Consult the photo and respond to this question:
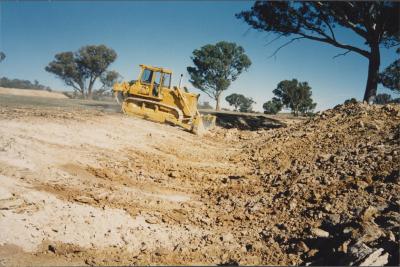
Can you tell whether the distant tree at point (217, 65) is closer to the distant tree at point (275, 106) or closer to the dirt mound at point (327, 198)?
the distant tree at point (275, 106)

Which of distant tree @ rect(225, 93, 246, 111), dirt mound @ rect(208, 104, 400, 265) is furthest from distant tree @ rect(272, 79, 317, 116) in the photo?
dirt mound @ rect(208, 104, 400, 265)

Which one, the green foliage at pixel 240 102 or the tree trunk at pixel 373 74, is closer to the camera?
the tree trunk at pixel 373 74

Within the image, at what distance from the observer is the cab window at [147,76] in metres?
15.1

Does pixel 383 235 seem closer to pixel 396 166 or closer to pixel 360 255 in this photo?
pixel 360 255

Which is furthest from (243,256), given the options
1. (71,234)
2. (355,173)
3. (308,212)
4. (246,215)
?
(355,173)

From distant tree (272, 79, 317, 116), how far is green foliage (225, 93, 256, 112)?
69.4 ft

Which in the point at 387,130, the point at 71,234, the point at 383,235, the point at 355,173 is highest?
the point at 387,130

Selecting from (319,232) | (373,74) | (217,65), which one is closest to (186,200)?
(319,232)

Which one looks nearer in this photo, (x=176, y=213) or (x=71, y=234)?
(x=71, y=234)

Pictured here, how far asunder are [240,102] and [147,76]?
5751 centimetres

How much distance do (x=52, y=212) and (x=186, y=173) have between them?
12.7 feet

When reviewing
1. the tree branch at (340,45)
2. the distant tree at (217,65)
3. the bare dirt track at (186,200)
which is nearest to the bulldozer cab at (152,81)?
the bare dirt track at (186,200)

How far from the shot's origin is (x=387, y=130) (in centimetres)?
1022

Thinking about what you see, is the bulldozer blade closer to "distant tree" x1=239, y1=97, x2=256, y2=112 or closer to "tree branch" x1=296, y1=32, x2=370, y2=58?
"tree branch" x1=296, y1=32, x2=370, y2=58
